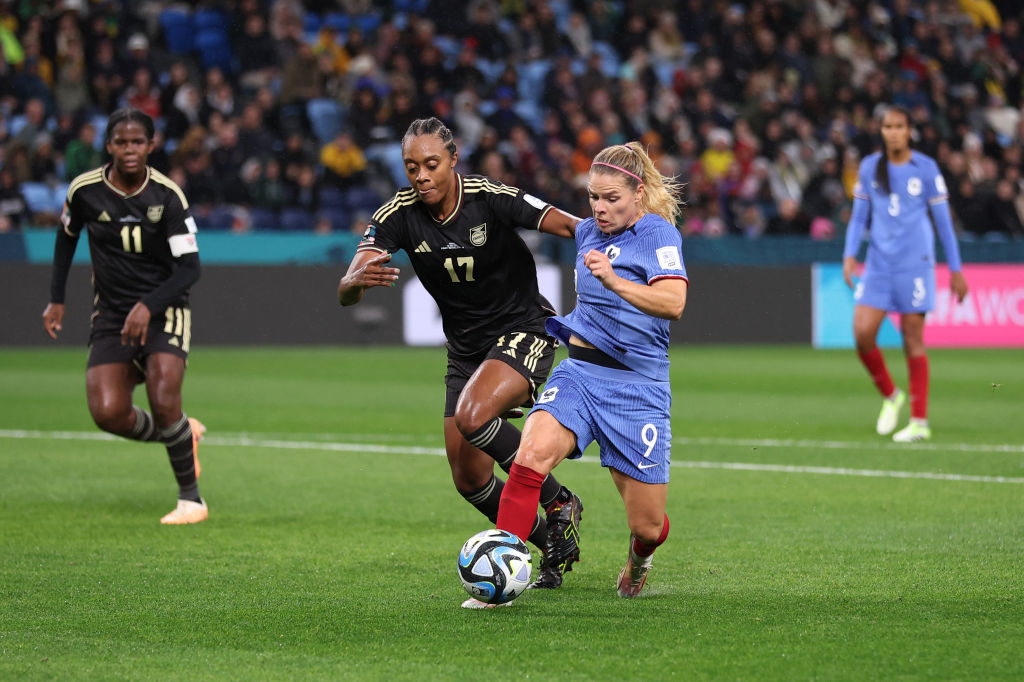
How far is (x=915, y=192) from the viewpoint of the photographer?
1094 centimetres

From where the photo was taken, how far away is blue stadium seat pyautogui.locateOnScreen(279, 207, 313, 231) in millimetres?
20062

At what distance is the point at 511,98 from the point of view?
2286cm

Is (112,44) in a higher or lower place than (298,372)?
higher

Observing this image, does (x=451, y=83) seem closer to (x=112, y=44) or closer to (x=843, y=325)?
(x=112, y=44)

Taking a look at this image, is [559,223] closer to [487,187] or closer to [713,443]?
[487,187]

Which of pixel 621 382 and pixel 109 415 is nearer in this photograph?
pixel 621 382

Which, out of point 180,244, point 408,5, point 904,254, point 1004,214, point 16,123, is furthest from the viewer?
point 408,5

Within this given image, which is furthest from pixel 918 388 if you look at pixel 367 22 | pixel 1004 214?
pixel 367 22

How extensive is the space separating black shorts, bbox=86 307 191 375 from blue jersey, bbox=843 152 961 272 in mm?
5469

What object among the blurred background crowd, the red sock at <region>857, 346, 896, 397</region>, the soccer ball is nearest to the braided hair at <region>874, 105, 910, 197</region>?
the red sock at <region>857, 346, 896, 397</region>

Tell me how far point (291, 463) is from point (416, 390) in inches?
189

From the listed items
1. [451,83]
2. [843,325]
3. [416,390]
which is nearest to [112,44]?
[451,83]

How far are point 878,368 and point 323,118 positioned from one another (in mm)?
12923

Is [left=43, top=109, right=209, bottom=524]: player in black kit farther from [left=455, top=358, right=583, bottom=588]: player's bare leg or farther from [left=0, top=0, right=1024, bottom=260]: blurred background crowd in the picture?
[left=0, top=0, right=1024, bottom=260]: blurred background crowd
